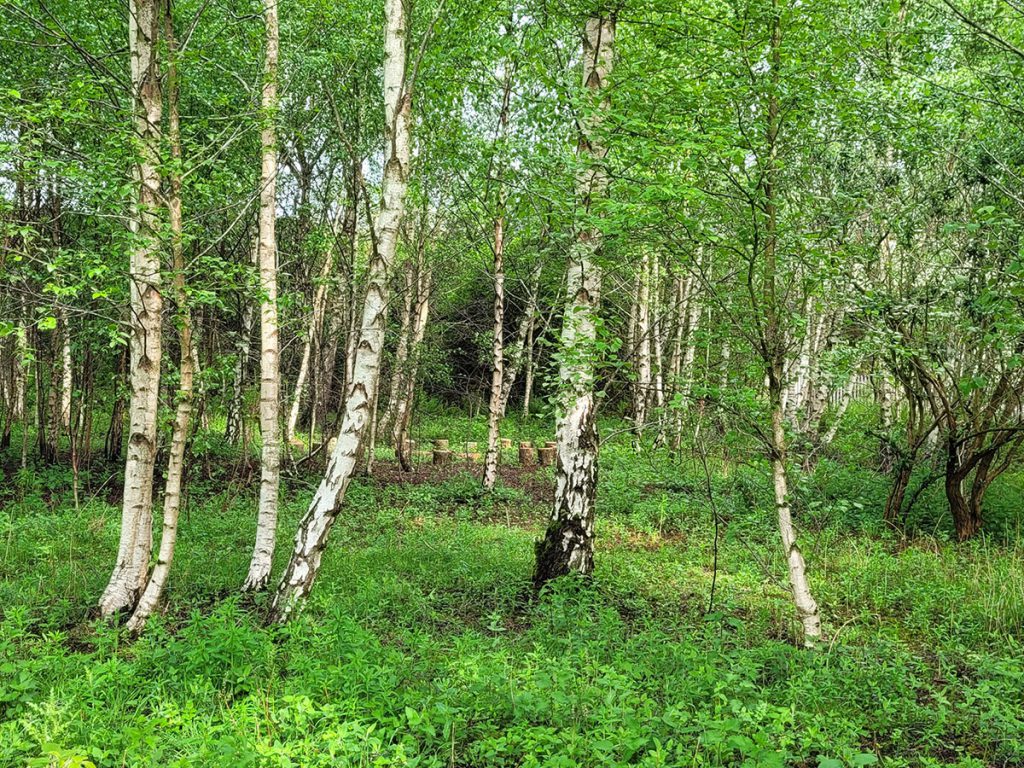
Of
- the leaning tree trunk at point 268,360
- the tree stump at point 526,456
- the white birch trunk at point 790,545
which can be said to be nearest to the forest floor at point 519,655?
the white birch trunk at point 790,545

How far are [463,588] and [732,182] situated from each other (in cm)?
477

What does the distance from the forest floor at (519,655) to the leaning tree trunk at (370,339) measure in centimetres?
47

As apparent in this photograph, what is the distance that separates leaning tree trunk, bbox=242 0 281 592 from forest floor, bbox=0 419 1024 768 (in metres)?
0.63

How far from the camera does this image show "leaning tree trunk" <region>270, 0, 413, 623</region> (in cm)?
534

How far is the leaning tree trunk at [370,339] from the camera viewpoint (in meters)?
5.34

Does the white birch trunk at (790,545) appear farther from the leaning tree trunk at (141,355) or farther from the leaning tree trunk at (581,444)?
the leaning tree trunk at (141,355)

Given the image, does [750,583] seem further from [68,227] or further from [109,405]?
[109,405]

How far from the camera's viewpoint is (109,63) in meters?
9.56

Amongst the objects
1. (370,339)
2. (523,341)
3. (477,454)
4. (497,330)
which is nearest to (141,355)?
(370,339)

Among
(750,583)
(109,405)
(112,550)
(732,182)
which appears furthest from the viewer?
(109,405)

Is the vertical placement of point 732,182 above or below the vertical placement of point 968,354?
above

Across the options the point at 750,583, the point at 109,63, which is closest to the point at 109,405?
the point at 109,63

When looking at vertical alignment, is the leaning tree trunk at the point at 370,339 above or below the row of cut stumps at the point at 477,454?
above

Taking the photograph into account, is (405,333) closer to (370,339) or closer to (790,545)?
(370,339)
